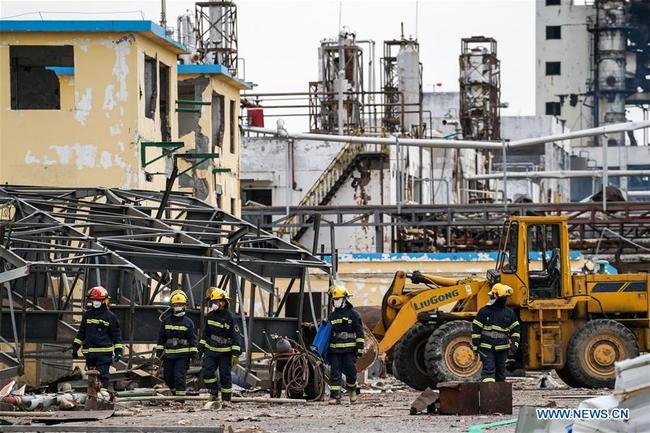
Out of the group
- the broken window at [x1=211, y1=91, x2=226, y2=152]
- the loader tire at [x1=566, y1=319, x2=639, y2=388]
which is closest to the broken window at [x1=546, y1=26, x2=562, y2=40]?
the broken window at [x1=211, y1=91, x2=226, y2=152]

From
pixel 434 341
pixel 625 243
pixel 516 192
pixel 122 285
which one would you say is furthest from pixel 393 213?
pixel 516 192

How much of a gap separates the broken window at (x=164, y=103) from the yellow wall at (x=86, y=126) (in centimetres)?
277

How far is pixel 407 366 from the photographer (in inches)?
1035

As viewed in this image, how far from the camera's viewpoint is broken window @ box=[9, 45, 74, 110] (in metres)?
38.2

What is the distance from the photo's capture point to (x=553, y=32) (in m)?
121

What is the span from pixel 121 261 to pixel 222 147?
17.9 meters

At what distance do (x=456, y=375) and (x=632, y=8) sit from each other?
9201cm

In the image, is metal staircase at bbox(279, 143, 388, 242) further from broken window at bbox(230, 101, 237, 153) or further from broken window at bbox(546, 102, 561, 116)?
broken window at bbox(546, 102, 561, 116)

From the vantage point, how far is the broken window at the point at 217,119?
43.2 m

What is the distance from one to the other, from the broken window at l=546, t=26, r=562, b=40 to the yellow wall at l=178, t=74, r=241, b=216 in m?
78.3

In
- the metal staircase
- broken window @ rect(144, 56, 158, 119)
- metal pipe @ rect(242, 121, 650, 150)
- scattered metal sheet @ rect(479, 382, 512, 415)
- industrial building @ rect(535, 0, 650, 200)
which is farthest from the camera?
industrial building @ rect(535, 0, 650, 200)

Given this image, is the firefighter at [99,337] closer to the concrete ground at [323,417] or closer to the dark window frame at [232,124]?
the concrete ground at [323,417]

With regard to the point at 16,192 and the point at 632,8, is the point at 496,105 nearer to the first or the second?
the point at 632,8

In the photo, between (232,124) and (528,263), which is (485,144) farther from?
(528,263)
